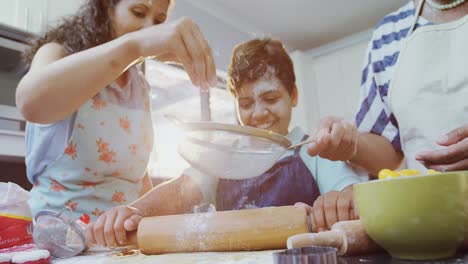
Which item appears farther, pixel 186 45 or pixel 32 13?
pixel 32 13

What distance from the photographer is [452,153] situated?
2.13 ft

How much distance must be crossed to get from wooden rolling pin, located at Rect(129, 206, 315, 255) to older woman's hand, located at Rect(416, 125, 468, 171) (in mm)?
282

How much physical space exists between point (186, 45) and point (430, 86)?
68 cm

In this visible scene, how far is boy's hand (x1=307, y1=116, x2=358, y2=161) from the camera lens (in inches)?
28.3

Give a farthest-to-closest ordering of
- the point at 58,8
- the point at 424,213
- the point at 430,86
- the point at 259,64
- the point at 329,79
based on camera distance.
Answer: the point at 329,79
the point at 58,8
the point at 259,64
the point at 430,86
the point at 424,213

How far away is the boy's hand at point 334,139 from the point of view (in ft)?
2.36

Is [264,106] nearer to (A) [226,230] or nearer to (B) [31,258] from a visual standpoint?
(A) [226,230]

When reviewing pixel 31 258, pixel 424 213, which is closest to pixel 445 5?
pixel 424 213

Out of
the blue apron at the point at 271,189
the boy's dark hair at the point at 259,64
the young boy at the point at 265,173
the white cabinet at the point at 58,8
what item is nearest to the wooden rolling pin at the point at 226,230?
the young boy at the point at 265,173

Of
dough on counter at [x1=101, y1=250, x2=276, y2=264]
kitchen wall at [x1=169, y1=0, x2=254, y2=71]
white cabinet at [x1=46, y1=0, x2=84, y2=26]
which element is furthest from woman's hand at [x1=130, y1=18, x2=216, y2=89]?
kitchen wall at [x1=169, y1=0, x2=254, y2=71]

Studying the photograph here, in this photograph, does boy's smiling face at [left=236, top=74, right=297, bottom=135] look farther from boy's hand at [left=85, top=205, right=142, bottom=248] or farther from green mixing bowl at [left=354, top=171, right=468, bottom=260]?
green mixing bowl at [left=354, top=171, right=468, bottom=260]

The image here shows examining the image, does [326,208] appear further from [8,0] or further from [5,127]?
[8,0]

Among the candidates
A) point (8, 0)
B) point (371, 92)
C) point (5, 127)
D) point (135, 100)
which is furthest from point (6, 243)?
point (8, 0)

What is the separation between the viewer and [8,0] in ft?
5.93
